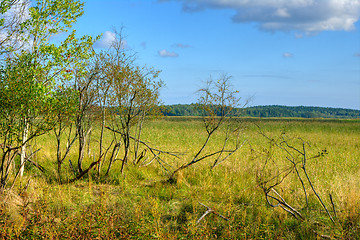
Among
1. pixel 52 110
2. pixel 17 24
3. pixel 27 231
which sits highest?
pixel 17 24

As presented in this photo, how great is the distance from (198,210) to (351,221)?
3.64m

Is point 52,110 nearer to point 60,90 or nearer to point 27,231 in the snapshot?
point 60,90

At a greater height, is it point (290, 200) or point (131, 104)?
point (131, 104)

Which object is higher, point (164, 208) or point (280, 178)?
point (280, 178)

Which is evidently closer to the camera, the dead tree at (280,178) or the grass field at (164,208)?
the grass field at (164,208)

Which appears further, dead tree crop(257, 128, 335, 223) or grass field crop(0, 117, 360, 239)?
dead tree crop(257, 128, 335, 223)

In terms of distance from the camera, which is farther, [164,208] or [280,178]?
[280,178]

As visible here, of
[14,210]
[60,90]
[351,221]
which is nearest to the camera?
[351,221]

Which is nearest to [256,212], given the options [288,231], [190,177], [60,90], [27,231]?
[288,231]

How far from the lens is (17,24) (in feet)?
37.6

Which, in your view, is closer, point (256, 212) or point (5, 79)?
point (256, 212)

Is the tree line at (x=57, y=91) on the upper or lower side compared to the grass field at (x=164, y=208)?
upper

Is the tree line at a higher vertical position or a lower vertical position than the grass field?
higher

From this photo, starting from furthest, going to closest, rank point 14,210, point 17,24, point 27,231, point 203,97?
point 203,97, point 17,24, point 14,210, point 27,231
